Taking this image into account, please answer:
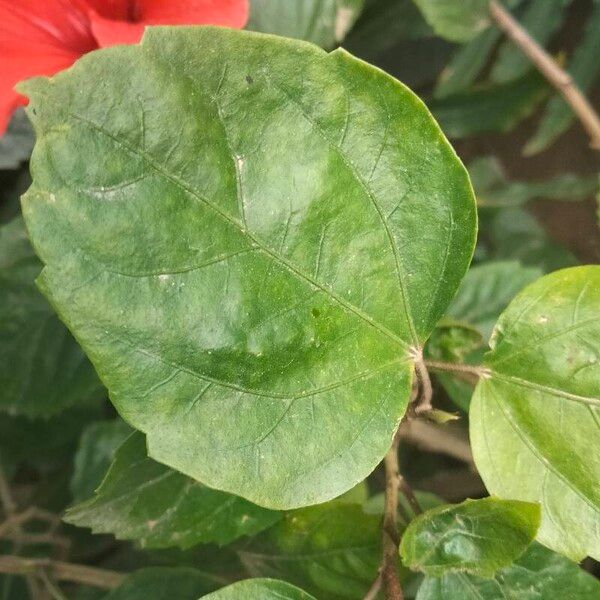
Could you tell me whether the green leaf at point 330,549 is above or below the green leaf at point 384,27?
below

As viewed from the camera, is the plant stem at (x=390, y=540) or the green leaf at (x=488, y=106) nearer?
the plant stem at (x=390, y=540)

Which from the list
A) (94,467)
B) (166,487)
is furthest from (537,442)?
(94,467)

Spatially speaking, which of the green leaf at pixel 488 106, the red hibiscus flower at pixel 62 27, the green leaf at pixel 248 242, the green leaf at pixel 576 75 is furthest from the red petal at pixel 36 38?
the green leaf at pixel 576 75

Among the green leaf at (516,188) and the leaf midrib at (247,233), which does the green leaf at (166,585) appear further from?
the green leaf at (516,188)

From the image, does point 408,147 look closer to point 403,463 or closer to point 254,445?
point 254,445

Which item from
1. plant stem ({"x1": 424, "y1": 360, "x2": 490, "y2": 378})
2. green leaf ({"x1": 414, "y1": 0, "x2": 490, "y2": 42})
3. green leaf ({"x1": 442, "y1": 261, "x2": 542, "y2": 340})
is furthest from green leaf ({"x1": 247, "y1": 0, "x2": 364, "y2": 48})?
plant stem ({"x1": 424, "y1": 360, "x2": 490, "y2": 378})

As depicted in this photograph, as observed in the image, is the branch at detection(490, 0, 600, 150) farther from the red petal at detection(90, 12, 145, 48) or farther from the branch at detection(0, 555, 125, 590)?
the branch at detection(0, 555, 125, 590)

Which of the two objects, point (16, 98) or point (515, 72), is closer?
point (16, 98)
